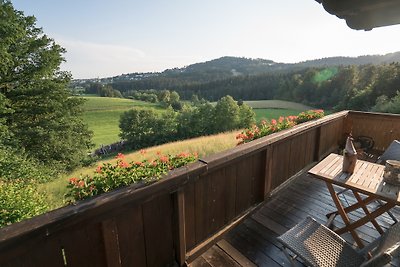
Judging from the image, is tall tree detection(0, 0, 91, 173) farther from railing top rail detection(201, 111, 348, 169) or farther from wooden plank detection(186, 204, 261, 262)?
railing top rail detection(201, 111, 348, 169)

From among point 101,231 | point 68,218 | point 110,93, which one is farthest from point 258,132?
point 110,93

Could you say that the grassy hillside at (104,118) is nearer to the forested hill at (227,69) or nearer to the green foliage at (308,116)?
the forested hill at (227,69)

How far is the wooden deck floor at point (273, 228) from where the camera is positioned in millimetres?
2549

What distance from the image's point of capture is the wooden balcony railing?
53.1 inches

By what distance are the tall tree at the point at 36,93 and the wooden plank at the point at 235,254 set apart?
14123 mm

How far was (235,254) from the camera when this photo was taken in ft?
8.61

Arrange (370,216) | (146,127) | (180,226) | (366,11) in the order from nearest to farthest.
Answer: (366,11) → (180,226) → (370,216) → (146,127)

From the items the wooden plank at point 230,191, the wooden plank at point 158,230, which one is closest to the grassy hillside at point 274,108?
the wooden plank at point 230,191

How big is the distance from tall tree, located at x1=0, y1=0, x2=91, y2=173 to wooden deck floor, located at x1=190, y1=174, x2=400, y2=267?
1416 cm

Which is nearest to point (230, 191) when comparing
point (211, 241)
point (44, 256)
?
point (211, 241)

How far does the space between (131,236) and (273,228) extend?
2020 mm

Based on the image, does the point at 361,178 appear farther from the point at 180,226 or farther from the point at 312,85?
the point at 312,85

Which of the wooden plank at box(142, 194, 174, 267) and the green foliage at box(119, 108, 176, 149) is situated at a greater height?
the wooden plank at box(142, 194, 174, 267)

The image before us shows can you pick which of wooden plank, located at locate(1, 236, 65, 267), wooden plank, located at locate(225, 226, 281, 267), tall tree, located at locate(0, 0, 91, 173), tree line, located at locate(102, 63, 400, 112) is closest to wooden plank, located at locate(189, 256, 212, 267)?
wooden plank, located at locate(225, 226, 281, 267)
